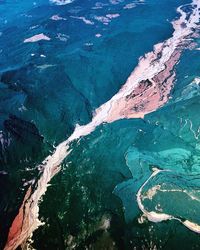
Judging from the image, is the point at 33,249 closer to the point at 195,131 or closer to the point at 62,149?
the point at 62,149

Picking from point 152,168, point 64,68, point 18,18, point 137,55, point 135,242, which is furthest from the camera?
point 18,18

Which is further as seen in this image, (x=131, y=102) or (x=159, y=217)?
(x=131, y=102)

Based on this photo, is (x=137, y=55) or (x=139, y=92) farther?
(x=137, y=55)

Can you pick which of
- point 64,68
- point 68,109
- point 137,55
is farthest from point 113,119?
point 137,55

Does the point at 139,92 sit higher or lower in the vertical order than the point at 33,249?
lower

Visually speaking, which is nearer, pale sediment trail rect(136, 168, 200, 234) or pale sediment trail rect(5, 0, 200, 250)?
pale sediment trail rect(136, 168, 200, 234)

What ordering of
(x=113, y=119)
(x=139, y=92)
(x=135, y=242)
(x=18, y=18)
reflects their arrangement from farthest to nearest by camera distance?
(x=18, y=18) < (x=139, y=92) < (x=113, y=119) < (x=135, y=242)

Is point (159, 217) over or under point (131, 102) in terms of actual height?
over

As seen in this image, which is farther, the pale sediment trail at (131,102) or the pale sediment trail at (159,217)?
the pale sediment trail at (131,102)
